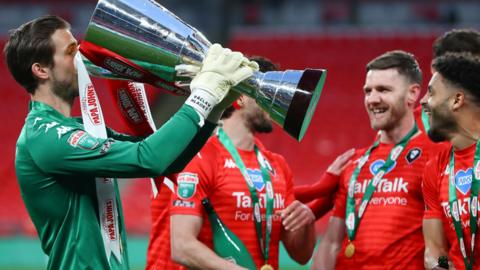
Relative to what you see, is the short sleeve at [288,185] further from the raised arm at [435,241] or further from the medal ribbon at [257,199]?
the raised arm at [435,241]

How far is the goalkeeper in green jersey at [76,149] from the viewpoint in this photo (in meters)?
3.19

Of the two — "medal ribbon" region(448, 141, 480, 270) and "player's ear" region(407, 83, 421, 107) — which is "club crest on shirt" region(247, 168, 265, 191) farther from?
"medal ribbon" region(448, 141, 480, 270)

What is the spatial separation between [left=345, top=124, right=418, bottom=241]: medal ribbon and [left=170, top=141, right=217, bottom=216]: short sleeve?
73 cm

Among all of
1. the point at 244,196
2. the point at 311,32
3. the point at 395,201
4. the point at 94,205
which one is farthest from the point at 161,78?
the point at 311,32

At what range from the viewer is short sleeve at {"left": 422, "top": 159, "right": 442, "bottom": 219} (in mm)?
4340

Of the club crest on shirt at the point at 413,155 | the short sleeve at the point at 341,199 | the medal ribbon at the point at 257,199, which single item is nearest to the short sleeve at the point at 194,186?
the medal ribbon at the point at 257,199

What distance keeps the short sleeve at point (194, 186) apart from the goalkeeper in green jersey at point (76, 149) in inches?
40.3

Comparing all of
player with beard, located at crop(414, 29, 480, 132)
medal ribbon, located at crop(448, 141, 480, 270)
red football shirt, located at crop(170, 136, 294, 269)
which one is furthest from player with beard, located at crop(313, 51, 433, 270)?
medal ribbon, located at crop(448, 141, 480, 270)

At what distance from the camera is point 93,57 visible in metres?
3.30

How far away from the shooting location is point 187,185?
15.3 feet

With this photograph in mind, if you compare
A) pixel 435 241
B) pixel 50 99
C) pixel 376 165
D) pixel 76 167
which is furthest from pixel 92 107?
pixel 376 165

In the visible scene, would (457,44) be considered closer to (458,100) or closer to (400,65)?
(400,65)

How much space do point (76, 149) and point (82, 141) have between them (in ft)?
0.12

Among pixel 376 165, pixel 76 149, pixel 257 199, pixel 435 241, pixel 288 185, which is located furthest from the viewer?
pixel 288 185
